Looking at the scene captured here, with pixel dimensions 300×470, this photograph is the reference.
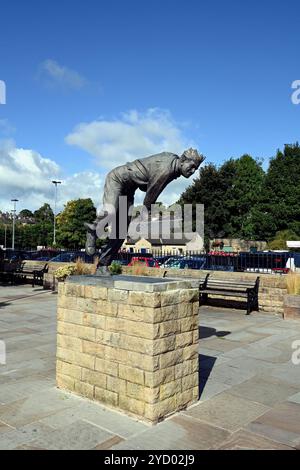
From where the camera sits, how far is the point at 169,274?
1395cm

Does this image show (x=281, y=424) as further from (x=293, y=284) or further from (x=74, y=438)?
(x=293, y=284)

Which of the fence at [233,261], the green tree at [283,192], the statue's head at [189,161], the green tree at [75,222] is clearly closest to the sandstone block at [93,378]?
the statue's head at [189,161]

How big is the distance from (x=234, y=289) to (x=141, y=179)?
659cm

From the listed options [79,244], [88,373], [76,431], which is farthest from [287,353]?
[79,244]

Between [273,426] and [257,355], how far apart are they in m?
2.89

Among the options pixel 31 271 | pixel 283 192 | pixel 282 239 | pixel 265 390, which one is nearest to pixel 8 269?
pixel 31 271

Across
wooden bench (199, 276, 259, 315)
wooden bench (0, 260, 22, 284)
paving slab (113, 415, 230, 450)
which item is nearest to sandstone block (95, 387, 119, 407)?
paving slab (113, 415, 230, 450)

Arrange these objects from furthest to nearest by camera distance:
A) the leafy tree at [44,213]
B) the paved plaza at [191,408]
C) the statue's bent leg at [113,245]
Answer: the leafy tree at [44,213], the statue's bent leg at [113,245], the paved plaza at [191,408]

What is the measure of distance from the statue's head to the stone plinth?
195 centimetres

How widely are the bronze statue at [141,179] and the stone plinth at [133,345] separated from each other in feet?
6.38

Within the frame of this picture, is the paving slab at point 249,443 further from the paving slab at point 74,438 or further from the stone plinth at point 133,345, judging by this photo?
the paving slab at point 74,438

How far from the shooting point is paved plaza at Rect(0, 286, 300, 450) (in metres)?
3.79

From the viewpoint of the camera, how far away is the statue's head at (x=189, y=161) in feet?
19.9
